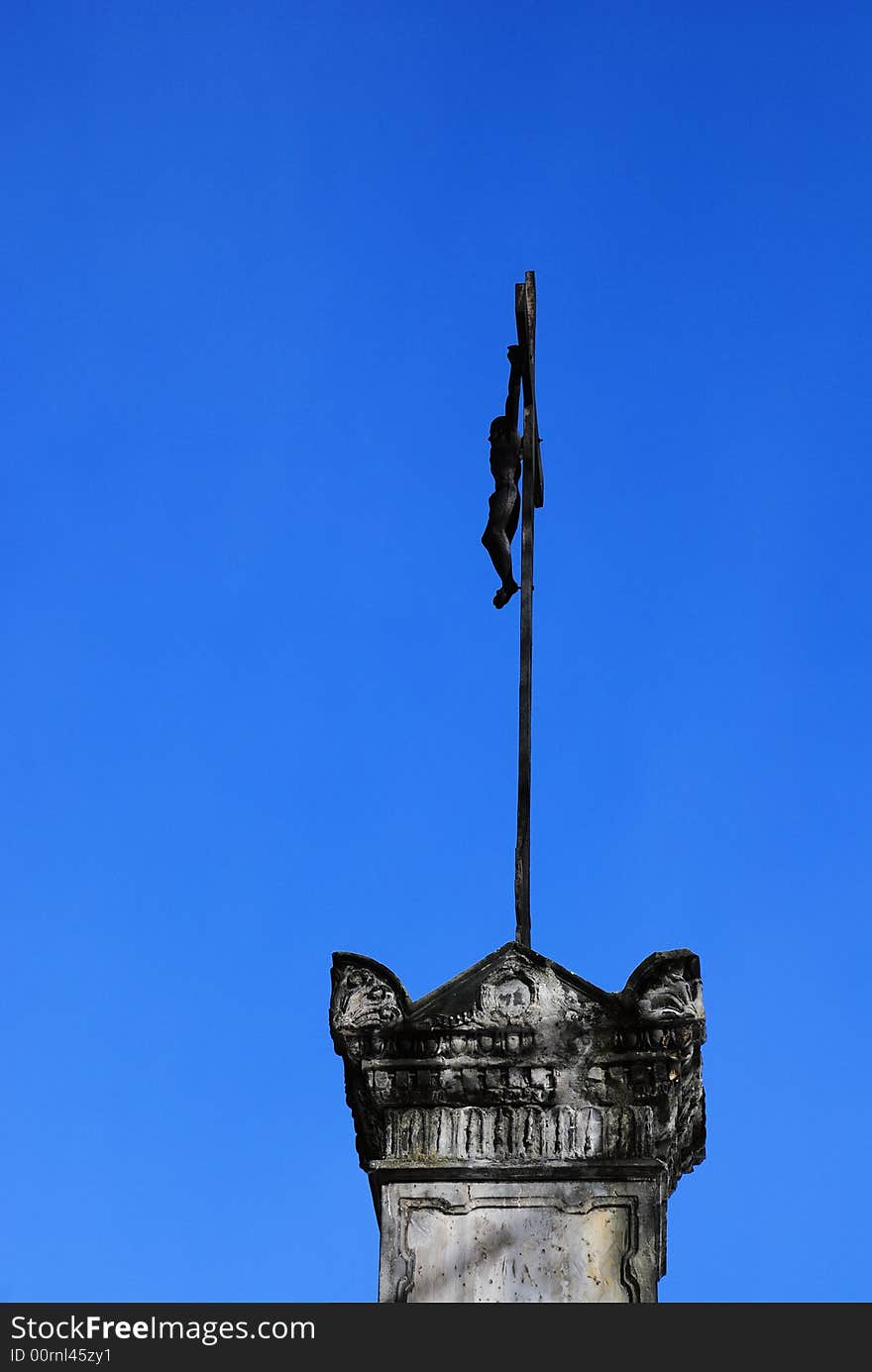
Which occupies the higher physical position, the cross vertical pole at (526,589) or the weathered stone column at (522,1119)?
the cross vertical pole at (526,589)

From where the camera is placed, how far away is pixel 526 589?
11648 mm

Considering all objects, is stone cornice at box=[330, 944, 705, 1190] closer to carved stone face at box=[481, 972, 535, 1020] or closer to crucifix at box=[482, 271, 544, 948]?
carved stone face at box=[481, 972, 535, 1020]

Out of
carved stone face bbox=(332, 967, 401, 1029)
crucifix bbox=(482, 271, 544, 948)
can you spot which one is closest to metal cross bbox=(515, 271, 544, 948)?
crucifix bbox=(482, 271, 544, 948)

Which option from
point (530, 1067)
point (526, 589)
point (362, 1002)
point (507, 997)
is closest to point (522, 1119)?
point (530, 1067)

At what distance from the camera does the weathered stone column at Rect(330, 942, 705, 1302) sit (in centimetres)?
975

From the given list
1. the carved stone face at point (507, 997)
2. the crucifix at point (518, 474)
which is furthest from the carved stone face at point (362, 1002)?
the crucifix at point (518, 474)

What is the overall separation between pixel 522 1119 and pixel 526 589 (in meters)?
2.92

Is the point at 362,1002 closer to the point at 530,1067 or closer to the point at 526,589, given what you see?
the point at 530,1067

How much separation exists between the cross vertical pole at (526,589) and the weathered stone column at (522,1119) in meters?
0.51

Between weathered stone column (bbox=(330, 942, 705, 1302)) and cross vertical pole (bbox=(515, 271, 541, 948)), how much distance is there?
1.67ft

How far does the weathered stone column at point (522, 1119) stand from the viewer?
9750mm

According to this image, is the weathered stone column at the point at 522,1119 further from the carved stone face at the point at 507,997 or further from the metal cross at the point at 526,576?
the metal cross at the point at 526,576
